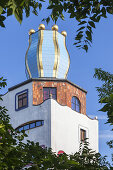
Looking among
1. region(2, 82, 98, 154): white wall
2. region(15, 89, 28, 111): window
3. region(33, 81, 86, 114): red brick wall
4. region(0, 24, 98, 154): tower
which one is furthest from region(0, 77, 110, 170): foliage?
region(15, 89, 28, 111): window

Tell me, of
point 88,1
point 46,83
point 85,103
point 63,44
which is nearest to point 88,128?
point 85,103

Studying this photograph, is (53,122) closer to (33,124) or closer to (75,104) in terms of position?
(33,124)

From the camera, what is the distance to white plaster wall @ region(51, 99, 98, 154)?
30484 mm

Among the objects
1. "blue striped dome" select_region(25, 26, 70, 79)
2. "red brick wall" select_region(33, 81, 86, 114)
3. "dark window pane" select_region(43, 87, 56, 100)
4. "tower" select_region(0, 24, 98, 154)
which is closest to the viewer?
"tower" select_region(0, 24, 98, 154)

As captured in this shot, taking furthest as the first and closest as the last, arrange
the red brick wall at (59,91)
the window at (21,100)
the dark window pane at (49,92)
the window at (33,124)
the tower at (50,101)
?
the window at (21,100), the dark window pane at (49,92), the red brick wall at (59,91), the window at (33,124), the tower at (50,101)

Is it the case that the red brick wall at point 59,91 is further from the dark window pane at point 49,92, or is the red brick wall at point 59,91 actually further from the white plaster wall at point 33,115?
the white plaster wall at point 33,115

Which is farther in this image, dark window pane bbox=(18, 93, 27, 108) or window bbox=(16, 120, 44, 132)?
dark window pane bbox=(18, 93, 27, 108)

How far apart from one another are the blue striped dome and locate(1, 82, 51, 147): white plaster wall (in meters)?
2.05

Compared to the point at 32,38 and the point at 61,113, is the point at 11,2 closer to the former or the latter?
the point at 61,113

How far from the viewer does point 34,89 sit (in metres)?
32.9

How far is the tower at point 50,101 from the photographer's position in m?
31.0

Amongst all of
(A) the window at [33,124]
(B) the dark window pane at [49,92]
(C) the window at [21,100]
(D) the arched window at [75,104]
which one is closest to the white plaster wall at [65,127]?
(D) the arched window at [75,104]

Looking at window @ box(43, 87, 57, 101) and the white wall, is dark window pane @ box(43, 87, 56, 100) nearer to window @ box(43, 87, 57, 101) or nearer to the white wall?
window @ box(43, 87, 57, 101)

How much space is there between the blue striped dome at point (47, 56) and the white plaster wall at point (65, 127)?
12.5 feet
